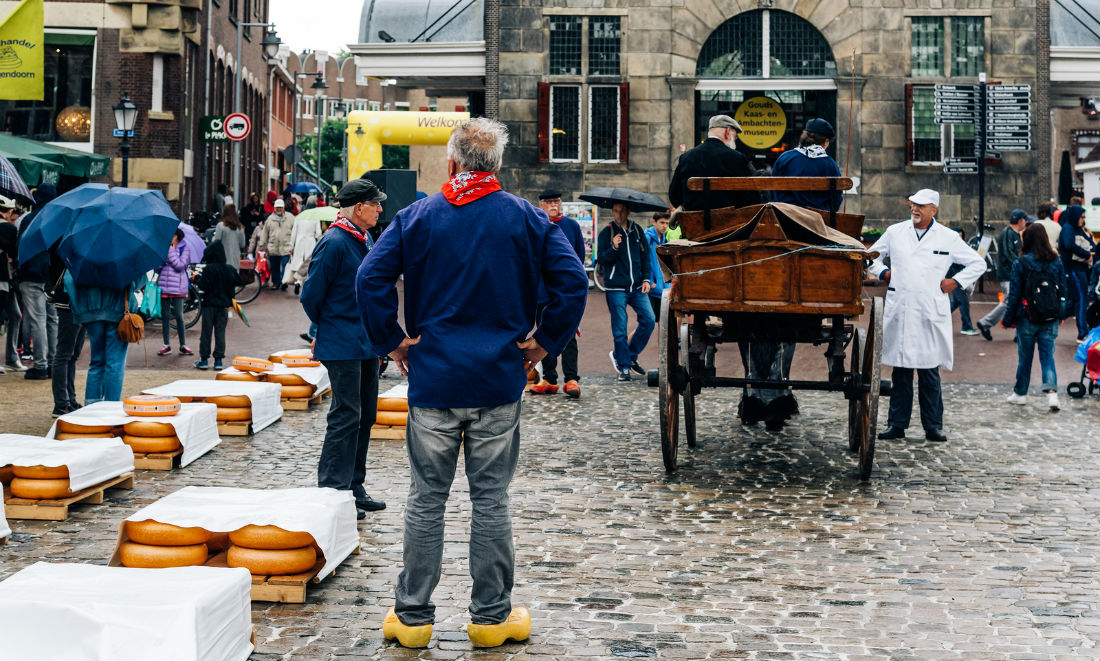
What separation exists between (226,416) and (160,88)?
23.2 m

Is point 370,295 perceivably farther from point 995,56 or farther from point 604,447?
point 995,56

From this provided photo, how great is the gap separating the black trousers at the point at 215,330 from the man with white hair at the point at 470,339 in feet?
32.3

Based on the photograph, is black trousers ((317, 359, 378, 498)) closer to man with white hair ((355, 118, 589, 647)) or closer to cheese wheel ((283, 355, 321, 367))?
man with white hair ((355, 118, 589, 647))

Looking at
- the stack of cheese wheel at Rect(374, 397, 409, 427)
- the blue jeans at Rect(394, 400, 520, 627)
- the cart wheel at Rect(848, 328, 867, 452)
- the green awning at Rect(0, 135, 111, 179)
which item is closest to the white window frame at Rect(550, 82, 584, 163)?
the green awning at Rect(0, 135, 111, 179)

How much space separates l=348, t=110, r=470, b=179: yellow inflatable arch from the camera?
29.8 meters

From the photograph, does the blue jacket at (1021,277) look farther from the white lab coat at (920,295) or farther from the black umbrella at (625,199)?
the black umbrella at (625,199)

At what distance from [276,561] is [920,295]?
6.12 metres

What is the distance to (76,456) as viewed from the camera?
7.03 m

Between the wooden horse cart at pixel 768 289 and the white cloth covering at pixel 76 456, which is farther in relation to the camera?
the wooden horse cart at pixel 768 289

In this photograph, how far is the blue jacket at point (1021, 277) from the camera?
1199 cm

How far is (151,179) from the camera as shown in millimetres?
30719

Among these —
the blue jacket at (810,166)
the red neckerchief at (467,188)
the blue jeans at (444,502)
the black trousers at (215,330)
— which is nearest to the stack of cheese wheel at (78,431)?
the blue jeans at (444,502)

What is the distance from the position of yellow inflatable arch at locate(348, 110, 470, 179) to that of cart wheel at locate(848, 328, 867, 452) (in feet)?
71.1

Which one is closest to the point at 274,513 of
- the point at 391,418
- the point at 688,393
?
the point at 688,393
